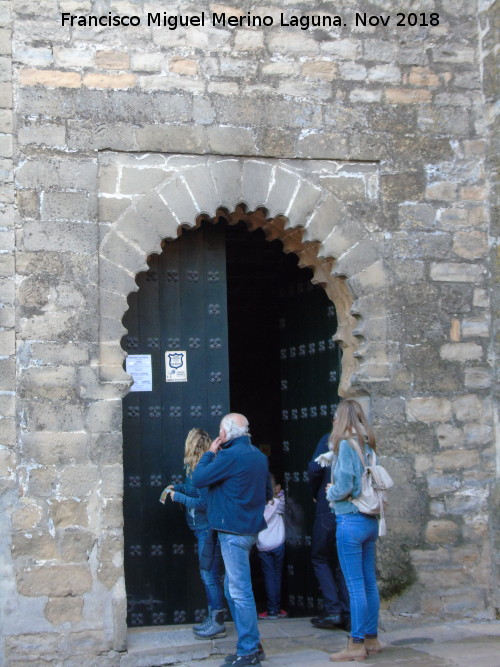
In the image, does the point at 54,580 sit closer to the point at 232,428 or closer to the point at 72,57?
the point at 232,428

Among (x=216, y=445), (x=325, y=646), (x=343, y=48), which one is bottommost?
(x=325, y=646)

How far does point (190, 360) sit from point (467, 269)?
2.03m

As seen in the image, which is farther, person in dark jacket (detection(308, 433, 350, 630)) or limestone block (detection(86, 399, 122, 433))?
person in dark jacket (detection(308, 433, 350, 630))

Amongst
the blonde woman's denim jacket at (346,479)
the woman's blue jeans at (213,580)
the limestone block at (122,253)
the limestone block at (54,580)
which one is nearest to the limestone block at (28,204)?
the limestone block at (122,253)

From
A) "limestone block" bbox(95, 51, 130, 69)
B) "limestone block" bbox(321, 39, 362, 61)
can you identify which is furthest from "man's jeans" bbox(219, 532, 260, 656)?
"limestone block" bbox(321, 39, 362, 61)

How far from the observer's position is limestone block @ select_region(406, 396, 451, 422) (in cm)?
638

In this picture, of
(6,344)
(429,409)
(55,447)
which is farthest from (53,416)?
(429,409)

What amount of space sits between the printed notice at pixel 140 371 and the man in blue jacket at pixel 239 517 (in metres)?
1.08

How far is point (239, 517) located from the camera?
534 cm

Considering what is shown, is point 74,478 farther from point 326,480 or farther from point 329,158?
point 329,158

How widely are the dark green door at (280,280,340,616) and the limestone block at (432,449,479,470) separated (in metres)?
0.85

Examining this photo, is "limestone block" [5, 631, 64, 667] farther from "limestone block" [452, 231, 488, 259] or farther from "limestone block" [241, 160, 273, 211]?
"limestone block" [452, 231, 488, 259]

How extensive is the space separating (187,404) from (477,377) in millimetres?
2009

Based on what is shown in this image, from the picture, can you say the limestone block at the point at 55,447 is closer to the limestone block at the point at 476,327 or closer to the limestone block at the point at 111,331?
the limestone block at the point at 111,331
